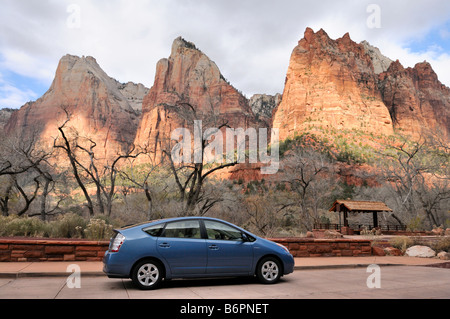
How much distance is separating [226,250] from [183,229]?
3.34 ft

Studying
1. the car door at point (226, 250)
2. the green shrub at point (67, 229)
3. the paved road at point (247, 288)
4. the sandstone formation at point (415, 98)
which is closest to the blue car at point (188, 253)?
the car door at point (226, 250)

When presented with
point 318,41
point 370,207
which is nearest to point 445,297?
point 370,207

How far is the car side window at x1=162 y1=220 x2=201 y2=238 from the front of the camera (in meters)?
7.39

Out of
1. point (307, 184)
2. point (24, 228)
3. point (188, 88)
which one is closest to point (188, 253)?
point (24, 228)

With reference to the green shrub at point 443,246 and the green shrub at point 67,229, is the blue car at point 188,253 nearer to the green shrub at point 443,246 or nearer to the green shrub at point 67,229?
the green shrub at point 67,229

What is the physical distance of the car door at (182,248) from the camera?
7.09 m

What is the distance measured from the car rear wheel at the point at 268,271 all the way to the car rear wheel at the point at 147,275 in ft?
7.06

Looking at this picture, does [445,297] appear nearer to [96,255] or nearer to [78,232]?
[96,255]

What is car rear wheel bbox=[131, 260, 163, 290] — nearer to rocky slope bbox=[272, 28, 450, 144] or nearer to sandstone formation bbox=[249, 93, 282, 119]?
rocky slope bbox=[272, 28, 450, 144]

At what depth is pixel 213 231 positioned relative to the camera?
770cm

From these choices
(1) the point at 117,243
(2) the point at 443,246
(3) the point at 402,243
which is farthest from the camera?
(3) the point at 402,243

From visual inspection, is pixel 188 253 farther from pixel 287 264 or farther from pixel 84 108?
pixel 84 108

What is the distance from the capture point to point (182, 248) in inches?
284
